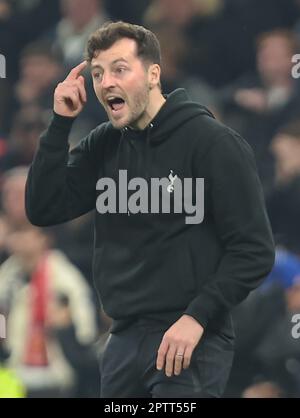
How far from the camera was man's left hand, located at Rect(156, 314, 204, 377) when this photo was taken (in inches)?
114

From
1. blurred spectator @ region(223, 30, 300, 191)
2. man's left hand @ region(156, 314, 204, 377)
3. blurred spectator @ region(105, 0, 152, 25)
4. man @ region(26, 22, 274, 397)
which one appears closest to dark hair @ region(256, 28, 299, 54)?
blurred spectator @ region(223, 30, 300, 191)

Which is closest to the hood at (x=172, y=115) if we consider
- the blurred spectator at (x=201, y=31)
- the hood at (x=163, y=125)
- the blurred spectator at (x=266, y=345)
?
the hood at (x=163, y=125)

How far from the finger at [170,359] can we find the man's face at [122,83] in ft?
2.02

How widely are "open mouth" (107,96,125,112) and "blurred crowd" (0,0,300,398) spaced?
180cm

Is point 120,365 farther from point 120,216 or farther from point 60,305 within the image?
point 60,305

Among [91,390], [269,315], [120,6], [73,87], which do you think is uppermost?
[120,6]

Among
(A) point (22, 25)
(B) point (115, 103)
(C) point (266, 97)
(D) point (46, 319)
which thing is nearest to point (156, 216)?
(B) point (115, 103)

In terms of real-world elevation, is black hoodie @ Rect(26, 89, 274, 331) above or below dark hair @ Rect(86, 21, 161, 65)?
below

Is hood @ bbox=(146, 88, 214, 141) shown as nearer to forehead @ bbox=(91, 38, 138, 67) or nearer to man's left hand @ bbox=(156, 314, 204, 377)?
forehead @ bbox=(91, 38, 138, 67)

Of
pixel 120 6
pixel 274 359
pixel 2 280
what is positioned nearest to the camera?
pixel 274 359

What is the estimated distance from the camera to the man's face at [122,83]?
3.13 metres
